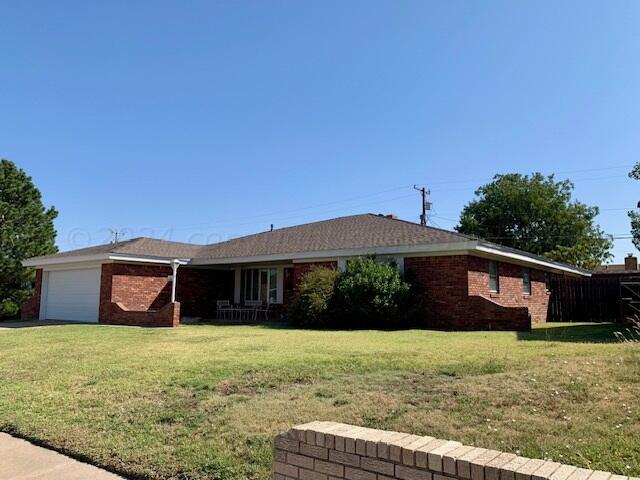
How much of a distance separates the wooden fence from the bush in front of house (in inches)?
367

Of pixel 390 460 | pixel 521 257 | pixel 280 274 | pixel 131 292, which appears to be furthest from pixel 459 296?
pixel 390 460

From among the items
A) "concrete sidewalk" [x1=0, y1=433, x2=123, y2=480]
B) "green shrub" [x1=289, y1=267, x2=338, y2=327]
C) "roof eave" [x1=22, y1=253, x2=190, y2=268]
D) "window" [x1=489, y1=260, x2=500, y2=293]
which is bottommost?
"concrete sidewalk" [x1=0, y1=433, x2=123, y2=480]

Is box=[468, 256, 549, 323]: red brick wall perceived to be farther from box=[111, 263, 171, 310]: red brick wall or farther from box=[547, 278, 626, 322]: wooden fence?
box=[111, 263, 171, 310]: red brick wall

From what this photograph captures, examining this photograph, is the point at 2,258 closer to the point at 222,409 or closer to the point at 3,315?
the point at 3,315

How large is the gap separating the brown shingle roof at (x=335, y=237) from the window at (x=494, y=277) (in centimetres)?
182

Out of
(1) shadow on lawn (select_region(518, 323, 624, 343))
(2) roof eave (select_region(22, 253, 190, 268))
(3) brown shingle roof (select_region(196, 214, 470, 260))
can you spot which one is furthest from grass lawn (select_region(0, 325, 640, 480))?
(2) roof eave (select_region(22, 253, 190, 268))

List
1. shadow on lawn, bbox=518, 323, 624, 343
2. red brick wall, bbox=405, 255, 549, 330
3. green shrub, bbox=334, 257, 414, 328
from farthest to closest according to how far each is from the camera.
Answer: green shrub, bbox=334, 257, 414, 328 < red brick wall, bbox=405, 255, 549, 330 < shadow on lawn, bbox=518, 323, 624, 343

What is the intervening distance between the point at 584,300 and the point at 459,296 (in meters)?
8.50

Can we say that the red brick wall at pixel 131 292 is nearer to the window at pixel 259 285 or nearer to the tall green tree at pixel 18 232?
the window at pixel 259 285

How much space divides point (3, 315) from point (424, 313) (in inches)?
868

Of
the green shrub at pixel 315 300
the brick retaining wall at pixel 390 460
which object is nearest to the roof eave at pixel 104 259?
the green shrub at pixel 315 300

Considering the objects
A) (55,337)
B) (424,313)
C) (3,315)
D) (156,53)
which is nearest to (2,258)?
(3,315)

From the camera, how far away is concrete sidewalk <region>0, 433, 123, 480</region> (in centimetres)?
512

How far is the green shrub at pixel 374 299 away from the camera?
16906mm
